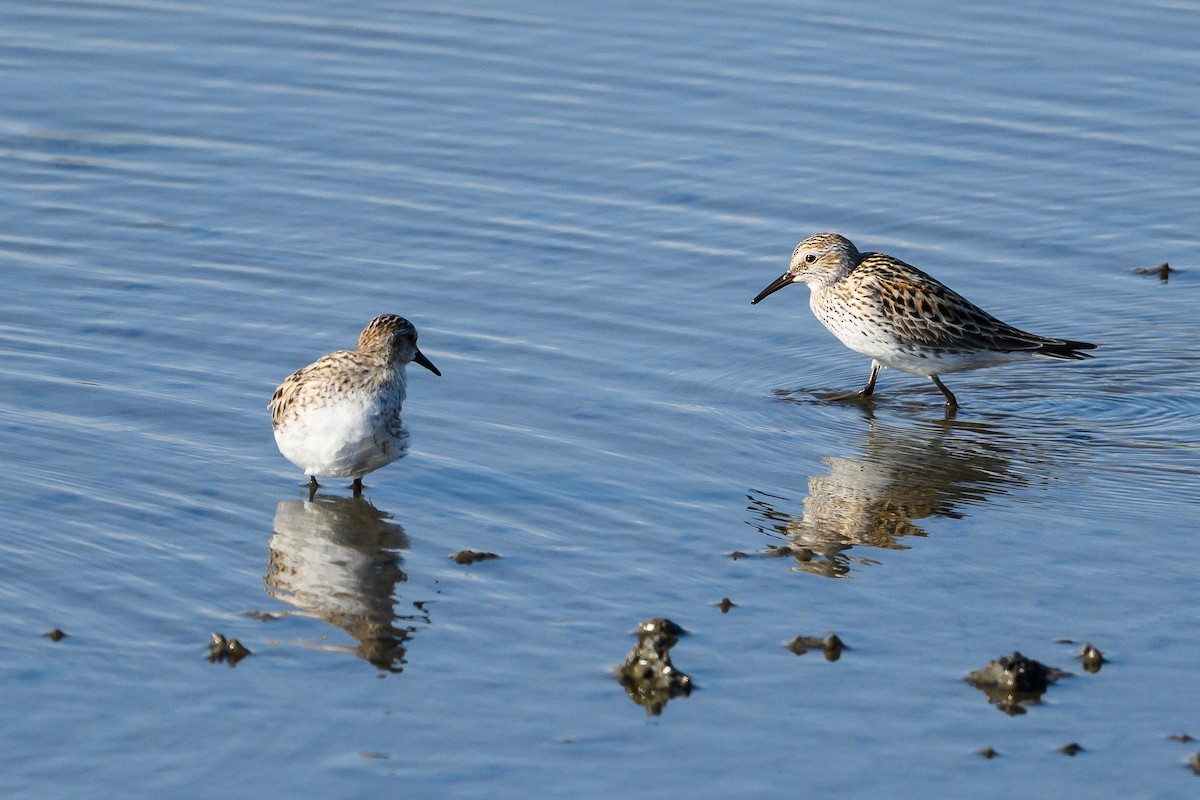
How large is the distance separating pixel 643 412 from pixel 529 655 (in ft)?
13.4

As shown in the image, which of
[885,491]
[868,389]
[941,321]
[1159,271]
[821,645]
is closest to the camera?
[821,645]

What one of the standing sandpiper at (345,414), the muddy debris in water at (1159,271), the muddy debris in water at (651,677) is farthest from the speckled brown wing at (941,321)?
the muddy debris in water at (651,677)

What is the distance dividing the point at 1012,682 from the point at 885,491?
129 inches

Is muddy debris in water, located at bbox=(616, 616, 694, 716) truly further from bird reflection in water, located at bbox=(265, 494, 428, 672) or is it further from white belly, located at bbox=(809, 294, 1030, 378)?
white belly, located at bbox=(809, 294, 1030, 378)

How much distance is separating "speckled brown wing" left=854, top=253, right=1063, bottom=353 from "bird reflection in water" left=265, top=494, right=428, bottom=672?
15.1 feet

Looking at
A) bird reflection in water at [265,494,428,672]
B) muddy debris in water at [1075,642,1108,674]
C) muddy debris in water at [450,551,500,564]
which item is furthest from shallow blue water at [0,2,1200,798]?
muddy debris in water at [450,551,500,564]

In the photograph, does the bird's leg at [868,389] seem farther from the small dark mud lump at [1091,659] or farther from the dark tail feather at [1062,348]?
the small dark mud lump at [1091,659]

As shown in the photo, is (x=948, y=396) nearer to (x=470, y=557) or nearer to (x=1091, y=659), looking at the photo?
(x=470, y=557)

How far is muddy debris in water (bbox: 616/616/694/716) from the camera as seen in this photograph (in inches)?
326

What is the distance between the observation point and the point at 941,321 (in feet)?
43.7

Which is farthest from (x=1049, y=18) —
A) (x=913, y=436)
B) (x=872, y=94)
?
(x=913, y=436)

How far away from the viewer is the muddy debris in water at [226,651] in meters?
8.59

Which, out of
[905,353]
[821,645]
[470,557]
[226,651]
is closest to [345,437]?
[470,557]

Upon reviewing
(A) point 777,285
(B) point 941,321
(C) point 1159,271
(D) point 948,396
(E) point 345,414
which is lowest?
(E) point 345,414
